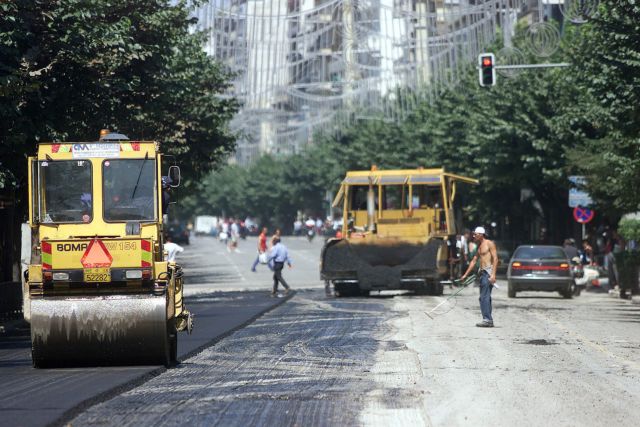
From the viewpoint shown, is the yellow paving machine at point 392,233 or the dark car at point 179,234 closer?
the yellow paving machine at point 392,233

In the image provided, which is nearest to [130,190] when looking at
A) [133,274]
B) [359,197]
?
[133,274]

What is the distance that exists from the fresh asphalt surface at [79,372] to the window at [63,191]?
1960 millimetres

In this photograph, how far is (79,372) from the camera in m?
15.1

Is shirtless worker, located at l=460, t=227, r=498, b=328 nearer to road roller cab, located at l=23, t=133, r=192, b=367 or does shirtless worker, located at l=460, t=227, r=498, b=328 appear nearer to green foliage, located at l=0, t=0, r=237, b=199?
green foliage, located at l=0, t=0, r=237, b=199

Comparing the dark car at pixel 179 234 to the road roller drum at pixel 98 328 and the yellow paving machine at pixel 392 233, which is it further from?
the road roller drum at pixel 98 328

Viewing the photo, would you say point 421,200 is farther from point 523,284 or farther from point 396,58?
point 396,58

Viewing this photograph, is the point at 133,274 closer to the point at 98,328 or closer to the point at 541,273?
the point at 98,328

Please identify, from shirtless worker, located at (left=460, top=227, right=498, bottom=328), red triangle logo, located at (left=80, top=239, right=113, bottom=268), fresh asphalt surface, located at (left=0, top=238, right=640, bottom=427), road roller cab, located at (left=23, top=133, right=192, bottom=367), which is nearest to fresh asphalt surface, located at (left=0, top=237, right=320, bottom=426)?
fresh asphalt surface, located at (left=0, top=238, right=640, bottom=427)

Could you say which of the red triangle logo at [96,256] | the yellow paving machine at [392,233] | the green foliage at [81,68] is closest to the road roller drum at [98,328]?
the red triangle logo at [96,256]

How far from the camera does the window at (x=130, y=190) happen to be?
53.4 ft

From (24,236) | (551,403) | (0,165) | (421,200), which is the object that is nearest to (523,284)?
(421,200)

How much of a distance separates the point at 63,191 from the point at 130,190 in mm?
850

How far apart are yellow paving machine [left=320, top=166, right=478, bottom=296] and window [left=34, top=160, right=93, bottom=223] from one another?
57.5 ft

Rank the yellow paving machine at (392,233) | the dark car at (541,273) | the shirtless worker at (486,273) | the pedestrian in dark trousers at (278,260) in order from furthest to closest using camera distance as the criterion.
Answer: the pedestrian in dark trousers at (278,260) → the dark car at (541,273) → the yellow paving machine at (392,233) → the shirtless worker at (486,273)
